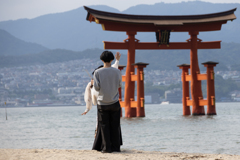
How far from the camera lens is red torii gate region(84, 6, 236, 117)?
2178 centimetres

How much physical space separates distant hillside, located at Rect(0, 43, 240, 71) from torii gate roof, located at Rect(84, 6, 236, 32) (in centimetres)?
12774

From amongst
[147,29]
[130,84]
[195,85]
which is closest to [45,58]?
[147,29]

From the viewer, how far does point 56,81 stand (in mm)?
146000

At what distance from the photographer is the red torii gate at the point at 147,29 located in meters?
21.8

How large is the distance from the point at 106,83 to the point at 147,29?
53.0ft

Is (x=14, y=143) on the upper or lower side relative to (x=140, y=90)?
lower

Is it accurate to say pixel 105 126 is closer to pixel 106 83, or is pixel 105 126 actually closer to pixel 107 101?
pixel 107 101

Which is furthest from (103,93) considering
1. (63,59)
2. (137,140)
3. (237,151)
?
(63,59)

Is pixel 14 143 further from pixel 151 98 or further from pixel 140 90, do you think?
pixel 151 98

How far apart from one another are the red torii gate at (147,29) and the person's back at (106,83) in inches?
555

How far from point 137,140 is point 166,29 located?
1134 centimetres

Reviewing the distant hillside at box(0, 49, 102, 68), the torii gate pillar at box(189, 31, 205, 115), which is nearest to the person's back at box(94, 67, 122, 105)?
the torii gate pillar at box(189, 31, 205, 115)

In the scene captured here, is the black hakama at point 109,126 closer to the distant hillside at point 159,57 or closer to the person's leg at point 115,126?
the person's leg at point 115,126

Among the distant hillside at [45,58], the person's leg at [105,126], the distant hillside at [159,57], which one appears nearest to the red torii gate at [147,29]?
the person's leg at [105,126]
